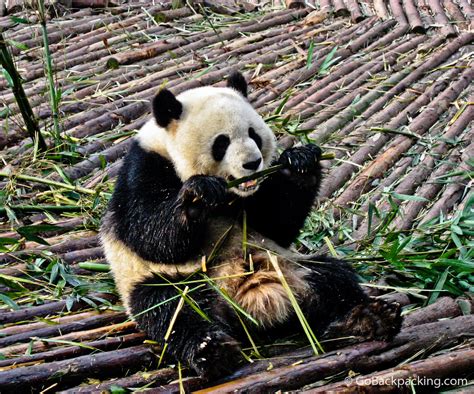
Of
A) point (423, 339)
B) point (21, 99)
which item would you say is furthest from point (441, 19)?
point (423, 339)

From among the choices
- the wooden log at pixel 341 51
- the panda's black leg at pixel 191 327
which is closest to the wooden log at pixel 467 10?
the wooden log at pixel 341 51

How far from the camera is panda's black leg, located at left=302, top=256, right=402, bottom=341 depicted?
3662mm

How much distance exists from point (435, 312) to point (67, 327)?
1.90 m

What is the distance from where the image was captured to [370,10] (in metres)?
8.81

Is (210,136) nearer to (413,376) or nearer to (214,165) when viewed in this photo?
(214,165)

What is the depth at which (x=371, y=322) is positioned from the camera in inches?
145

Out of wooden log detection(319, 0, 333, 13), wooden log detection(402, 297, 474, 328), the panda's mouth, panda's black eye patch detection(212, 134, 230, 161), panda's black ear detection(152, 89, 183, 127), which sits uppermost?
panda's black ear detection(152, 89, 183, 127)

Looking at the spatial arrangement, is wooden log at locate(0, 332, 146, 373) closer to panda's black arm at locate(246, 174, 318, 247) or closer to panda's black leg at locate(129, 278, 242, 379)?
panda's black leg at locate(129, 278, 242, 379)

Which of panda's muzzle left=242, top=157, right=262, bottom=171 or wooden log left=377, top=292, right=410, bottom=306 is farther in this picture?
wooden log left=377, top=292, right=410, bottom=306

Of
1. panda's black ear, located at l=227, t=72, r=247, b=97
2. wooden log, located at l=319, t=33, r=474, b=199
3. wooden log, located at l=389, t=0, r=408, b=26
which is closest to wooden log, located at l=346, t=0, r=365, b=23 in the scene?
wooden log, located at l=389, t=0, r=408, b=26

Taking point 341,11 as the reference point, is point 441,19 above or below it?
below

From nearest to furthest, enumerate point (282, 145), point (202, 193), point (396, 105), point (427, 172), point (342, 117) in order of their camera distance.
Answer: point (202, 193) < point (427, 172) < point (282, 145) < point (342, 117) < point (396, 105)

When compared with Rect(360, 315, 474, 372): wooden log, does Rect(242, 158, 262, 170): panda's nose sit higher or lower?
higher

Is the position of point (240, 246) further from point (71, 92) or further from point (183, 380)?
point (71, 92)
